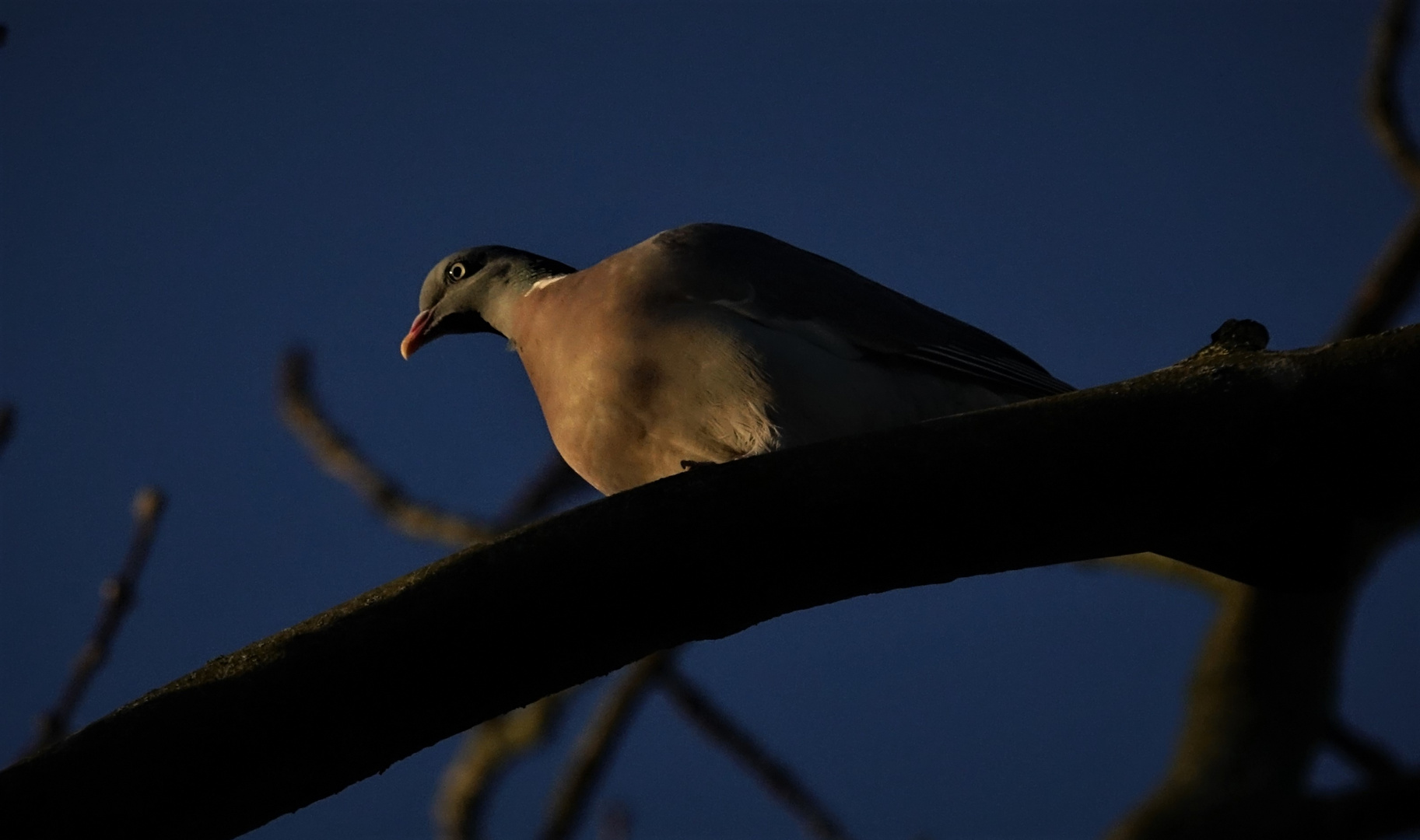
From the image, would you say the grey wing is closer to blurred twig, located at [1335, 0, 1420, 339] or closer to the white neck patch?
the white neck patch

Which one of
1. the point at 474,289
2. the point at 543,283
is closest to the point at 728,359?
the point at 543,283

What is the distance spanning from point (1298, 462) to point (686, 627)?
106 centimetres


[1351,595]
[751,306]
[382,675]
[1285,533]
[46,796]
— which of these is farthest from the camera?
[1351,595]

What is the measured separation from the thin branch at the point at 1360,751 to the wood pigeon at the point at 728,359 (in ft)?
5.74

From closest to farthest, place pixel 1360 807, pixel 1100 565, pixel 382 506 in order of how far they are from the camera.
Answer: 1. pixel 1360 807
2. pixel 1100 565
3. pixel 382 506

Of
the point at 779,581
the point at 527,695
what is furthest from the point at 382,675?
the point at 779,581

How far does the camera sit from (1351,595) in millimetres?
5590

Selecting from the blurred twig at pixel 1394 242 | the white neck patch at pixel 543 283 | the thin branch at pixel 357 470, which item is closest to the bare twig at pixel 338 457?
the thin branch at pixel 357 470

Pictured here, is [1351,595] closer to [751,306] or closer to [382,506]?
[751,306]

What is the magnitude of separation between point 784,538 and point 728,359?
1259 mm

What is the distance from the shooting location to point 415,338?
5020 mm

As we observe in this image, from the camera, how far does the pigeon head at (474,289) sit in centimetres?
466

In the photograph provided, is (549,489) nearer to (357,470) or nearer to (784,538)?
(357,470)

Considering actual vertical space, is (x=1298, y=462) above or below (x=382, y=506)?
above
